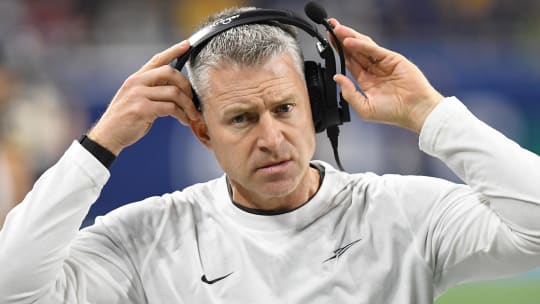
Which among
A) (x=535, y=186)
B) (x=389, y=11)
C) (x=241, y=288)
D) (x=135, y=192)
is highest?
(x=535, y=186)

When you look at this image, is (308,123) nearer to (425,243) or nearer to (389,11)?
(425,243)

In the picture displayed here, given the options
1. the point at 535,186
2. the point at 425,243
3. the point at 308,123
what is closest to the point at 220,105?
the point at 308,123

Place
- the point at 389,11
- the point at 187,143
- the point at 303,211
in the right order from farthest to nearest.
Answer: the point at 389,11, the point at 187,143, the point at 303,211

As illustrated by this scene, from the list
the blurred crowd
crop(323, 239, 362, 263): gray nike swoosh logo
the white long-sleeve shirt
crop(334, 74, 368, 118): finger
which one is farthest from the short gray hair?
the blurred crowd

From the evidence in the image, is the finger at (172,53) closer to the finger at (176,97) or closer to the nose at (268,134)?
A: the finger at (176,97)

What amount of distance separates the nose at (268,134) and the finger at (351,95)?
22cm

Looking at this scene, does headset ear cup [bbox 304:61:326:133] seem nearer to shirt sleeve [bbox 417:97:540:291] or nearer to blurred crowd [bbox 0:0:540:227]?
shirt sleeve [bbox 417:97:540:291]

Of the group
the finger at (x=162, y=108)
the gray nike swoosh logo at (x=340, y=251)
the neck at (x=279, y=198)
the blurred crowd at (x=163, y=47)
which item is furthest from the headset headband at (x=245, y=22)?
the blurred crowd at (x=163, y=47)

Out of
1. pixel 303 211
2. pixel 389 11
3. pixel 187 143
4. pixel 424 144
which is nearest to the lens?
pixel 424 144

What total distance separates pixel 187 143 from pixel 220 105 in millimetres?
4912

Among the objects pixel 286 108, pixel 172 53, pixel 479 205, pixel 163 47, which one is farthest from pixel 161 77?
pixel 163 47

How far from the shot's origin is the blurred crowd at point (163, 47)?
24.4ft

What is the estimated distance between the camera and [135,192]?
7398 mm

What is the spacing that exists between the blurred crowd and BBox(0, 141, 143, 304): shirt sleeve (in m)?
4.80
